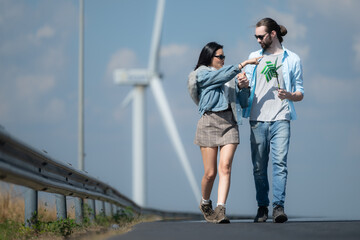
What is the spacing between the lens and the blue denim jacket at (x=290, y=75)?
777cm

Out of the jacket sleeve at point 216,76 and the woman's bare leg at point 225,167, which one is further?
the woman's bare leg at point 225,167

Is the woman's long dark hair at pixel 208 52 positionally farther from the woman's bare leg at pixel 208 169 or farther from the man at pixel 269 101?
the woman's bare leg at pixel 208 169

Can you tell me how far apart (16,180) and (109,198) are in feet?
16.7

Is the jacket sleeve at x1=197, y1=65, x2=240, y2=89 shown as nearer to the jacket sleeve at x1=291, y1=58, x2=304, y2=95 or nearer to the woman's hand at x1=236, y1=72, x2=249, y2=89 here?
the woman's hand at x1=236, y1=72, x2=249, y2=89

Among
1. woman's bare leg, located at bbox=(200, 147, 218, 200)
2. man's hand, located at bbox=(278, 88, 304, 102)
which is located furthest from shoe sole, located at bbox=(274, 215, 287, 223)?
man's hand, located at bbox=(278, 88, 304, 102)

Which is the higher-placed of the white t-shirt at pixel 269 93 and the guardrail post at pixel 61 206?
the white t-shirt at pixel 269 93

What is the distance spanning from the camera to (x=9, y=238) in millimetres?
6277

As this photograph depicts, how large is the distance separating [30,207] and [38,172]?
0.77 m

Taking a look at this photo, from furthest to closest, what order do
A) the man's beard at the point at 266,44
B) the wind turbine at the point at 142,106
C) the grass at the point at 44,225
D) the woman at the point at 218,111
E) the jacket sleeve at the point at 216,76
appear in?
the wind turbine at the point at 142,106 → the man's beard at the point at 266,44 → the woman at the point at 218,111 → the jacket sleeve at the point at 216,76 → the grass at the point at 44,225

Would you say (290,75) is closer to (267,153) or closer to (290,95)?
(290,95)

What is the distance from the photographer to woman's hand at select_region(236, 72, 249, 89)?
24.4 feet

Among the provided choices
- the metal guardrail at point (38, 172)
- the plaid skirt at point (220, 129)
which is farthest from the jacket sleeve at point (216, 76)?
the metal guardrail at point (38, 172)

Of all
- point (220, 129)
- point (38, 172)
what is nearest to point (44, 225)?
point (38, 172)

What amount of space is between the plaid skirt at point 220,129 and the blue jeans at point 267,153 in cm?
33
